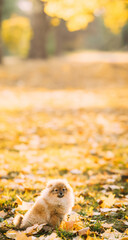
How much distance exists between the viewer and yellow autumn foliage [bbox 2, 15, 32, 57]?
25.9 m

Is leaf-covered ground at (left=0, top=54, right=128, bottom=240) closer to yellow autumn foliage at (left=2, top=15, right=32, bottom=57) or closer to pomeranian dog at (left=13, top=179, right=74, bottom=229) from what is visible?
pomeranian dog at (left=13, top=179, right=74, bottom=229)

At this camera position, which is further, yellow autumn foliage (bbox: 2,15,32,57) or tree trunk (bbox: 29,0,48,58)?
yellow autumn foliage (bbox: 2,15,32,57)

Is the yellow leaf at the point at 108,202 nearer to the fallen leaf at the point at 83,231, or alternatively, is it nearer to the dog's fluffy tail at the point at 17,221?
the fallen leaf at the point at 83,231

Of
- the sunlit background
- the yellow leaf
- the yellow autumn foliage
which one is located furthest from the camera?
the yellow autumn foliage

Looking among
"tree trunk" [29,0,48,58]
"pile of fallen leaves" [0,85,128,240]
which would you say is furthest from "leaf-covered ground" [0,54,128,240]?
"tree trunk" [29,0,48,58]

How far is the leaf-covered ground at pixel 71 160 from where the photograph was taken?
2932 millimetres

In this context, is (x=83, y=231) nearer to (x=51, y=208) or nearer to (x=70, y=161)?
(x=51, y=208)

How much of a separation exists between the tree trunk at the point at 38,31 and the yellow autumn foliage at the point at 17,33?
6.07 meters

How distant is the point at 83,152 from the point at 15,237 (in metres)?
3.23

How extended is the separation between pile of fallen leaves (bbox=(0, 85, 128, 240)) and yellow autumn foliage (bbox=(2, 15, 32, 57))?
16.8m

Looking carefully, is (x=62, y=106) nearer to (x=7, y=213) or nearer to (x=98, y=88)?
(x=98, y=88)

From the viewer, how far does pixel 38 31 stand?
64.0 ft

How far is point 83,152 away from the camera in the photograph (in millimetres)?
5730

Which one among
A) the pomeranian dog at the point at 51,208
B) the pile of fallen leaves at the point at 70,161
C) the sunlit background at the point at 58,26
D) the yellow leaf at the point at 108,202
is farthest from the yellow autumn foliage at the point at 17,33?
the pomeranian dog at the point at 51,208
